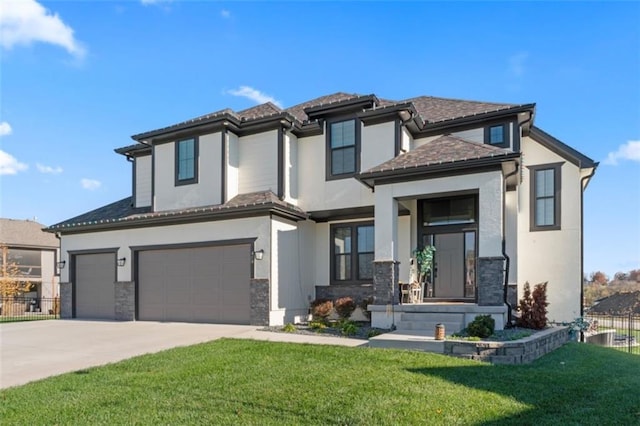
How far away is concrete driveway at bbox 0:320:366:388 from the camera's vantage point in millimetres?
7966

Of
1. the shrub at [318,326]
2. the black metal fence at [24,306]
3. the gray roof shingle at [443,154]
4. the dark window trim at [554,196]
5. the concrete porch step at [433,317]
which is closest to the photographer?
the concrete porch step at [433,317]

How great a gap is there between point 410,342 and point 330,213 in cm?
629

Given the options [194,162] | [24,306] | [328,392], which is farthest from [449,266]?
[24,306]

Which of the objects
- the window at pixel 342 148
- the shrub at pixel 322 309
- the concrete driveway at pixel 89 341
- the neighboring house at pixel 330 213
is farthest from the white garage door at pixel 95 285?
the window at pixel 342 148

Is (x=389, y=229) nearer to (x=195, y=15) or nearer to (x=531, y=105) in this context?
(x=531, y=105)

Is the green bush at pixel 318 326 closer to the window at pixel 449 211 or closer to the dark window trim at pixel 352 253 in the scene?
the dark window trim at pixel 352 253

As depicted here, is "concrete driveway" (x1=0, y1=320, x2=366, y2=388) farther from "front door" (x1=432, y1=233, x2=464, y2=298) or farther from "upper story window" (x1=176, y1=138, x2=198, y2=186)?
"upper story window" (x1=176, y1=138, x2=198, y2=186)

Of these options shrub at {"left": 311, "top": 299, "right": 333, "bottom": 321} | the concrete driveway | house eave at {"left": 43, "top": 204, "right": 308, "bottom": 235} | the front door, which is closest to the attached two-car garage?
the concrete driveway

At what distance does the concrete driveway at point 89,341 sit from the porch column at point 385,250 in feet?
6.19

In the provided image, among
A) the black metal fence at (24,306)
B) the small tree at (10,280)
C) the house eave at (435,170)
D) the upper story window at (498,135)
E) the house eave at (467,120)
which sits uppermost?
the house eave at (467,120)

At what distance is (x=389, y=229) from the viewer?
11344 millimetres

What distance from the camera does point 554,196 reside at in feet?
44.0

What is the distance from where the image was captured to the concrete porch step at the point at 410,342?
8273 mm

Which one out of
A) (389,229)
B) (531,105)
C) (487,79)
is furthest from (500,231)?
(487,79)
